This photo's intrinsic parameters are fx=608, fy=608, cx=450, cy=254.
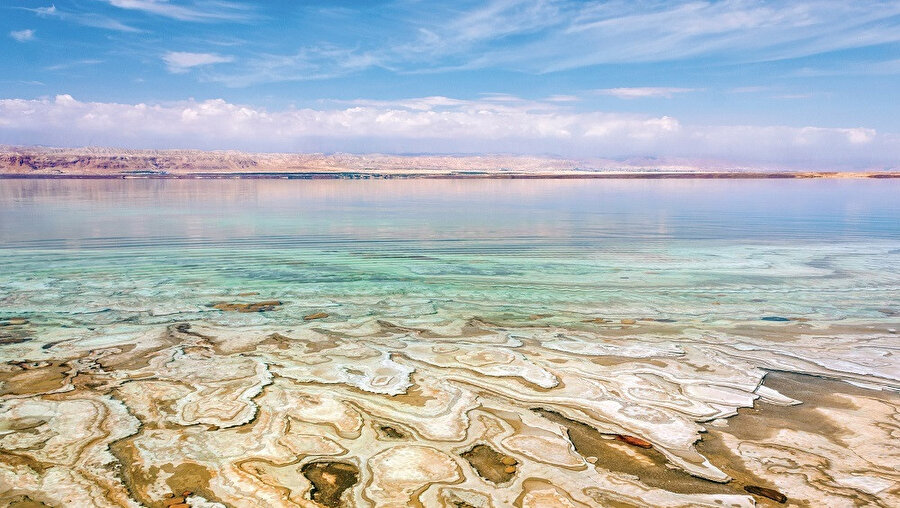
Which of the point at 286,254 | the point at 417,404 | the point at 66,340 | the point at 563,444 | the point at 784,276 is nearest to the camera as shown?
the point at 563,444

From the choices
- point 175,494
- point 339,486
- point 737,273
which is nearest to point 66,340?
point 175,494

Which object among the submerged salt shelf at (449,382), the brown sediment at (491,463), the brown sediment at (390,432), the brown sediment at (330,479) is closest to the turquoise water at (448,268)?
the submerged salt shelf at (449,382)

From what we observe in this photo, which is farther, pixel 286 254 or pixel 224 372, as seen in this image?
pixel 286 254

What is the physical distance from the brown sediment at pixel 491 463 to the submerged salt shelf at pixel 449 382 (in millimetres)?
12

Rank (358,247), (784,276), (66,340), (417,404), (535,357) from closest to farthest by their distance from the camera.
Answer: (417,404), (535,357), (66,340), (784,276), (358,247)

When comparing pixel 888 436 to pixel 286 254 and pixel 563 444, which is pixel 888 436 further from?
pixel 286 254

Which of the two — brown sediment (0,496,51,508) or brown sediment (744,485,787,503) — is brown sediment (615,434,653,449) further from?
brown sediment (0,496,51,508)

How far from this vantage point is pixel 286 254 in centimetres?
1098

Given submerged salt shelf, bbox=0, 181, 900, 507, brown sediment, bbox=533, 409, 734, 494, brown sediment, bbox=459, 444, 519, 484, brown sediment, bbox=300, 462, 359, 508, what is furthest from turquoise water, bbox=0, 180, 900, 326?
brown sediment, bbox=300, 462, 359, 508

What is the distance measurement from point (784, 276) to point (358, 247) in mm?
7340

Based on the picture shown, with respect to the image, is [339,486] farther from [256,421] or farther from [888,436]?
[888,436]

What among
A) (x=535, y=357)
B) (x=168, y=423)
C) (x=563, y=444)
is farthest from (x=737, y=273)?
(x=168, y=423)

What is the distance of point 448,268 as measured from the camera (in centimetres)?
948

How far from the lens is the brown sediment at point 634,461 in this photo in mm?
3291
